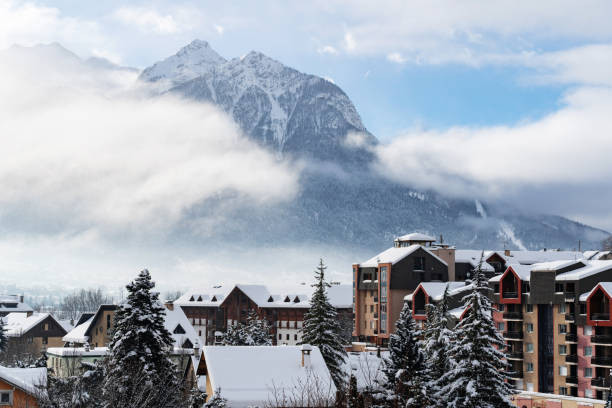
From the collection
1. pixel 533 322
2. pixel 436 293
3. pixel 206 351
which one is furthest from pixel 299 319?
pixel 206 351

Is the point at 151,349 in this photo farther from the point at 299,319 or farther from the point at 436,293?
the point at 299,319

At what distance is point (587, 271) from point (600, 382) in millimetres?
11220

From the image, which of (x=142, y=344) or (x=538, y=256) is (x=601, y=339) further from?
(x=538, y=256)

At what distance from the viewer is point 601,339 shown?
8150cm

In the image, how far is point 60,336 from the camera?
546 ft

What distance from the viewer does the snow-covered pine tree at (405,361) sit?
152 feet

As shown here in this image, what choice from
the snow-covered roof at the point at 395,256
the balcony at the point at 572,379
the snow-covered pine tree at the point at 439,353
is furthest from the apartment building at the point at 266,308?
the snow-covered pine tree at the point at 439,353

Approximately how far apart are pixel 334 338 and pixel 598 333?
27.1 metres

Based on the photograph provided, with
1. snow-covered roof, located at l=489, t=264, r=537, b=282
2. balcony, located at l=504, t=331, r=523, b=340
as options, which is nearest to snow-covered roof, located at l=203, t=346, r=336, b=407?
balcony, located at l=504, t=331, r=523, b=340

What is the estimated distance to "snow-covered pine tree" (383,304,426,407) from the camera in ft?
152

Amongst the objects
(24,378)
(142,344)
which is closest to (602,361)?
(142,344)

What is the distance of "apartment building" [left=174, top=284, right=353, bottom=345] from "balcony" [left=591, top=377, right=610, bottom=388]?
91516mm

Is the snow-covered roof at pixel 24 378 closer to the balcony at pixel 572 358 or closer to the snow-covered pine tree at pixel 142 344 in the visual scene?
the snow-covered pine tree at pixel 142 344

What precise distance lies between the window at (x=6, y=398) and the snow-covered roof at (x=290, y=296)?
129 m
